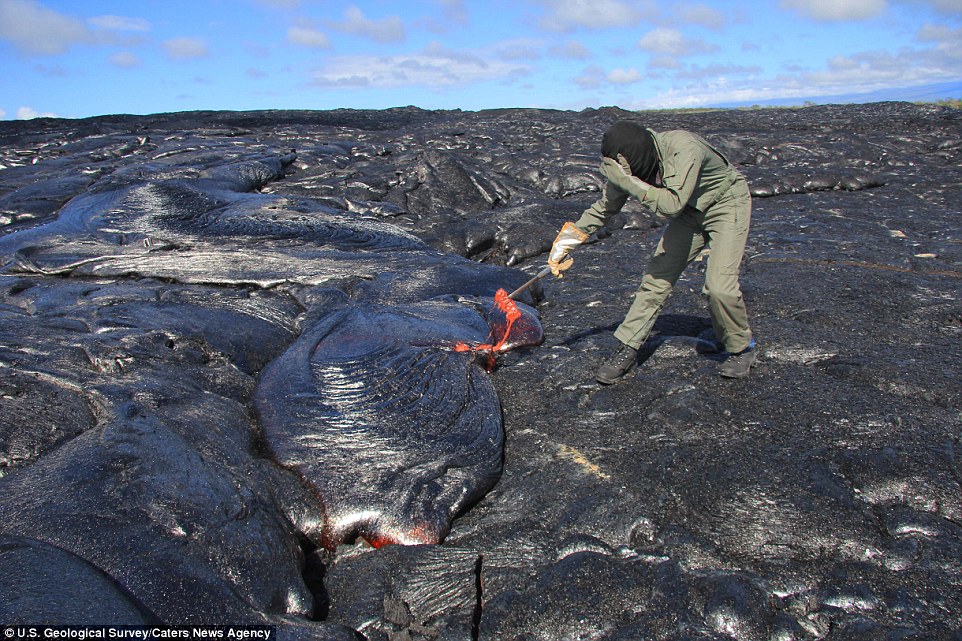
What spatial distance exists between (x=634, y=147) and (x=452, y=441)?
80.7 inches

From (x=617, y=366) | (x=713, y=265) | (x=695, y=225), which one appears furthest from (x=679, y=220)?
(x=617, y=366)

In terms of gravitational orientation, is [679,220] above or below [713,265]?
above

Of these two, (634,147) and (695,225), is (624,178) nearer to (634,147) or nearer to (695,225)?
(634,147)

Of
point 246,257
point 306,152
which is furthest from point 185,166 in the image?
point 246,257

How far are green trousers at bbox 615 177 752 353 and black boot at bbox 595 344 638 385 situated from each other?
0.06 metres

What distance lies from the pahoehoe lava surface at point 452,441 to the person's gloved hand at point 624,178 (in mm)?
1338

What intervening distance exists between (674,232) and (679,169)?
0.65 m

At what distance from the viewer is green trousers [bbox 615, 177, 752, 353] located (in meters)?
4.35

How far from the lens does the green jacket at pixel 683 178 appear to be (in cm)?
400

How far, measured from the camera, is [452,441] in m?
3.92

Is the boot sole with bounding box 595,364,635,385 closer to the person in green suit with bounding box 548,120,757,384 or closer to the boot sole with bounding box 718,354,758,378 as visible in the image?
the person in green suit with bounding box 548,120,757,384

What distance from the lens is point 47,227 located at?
302 inches

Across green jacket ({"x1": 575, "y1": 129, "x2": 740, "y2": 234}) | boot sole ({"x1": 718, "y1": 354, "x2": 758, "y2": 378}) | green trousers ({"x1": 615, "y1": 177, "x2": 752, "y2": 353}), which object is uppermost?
green jacket ({"x1": 575, "y1": 129, "x2": 740, "y2": 234})

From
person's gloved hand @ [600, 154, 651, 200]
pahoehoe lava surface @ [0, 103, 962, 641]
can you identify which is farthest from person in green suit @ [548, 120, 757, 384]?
pahoehoe lava surface @ [0, 103, 962, 641]
